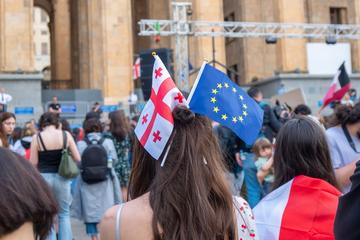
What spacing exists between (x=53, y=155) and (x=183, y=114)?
5.34 meters

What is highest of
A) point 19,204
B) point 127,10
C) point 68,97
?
point 127,10

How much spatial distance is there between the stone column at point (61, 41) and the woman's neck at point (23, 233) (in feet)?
121

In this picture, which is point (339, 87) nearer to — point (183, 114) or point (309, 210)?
point (309, 210)

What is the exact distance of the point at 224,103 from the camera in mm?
2865

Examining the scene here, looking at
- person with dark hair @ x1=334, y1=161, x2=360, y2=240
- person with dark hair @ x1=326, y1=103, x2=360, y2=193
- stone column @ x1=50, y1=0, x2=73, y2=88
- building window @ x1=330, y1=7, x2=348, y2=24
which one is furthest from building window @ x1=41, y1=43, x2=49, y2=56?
person with dark hair @ x1=334, y1=161, x2=360, y2=240

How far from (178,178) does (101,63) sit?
23.4 meters

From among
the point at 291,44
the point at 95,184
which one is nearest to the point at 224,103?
the point at 95,184

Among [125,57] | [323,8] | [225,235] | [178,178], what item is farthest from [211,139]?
[323,8]

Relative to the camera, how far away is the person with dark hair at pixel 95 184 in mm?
8148

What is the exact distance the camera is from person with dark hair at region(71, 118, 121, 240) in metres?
8.15

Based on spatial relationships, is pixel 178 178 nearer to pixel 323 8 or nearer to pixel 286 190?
pixel 286 190

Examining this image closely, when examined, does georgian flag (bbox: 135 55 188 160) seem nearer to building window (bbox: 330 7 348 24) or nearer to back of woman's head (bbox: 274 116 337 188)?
back of woman's head (bbox: 274 116 337 188)

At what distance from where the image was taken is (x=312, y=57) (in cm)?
2728

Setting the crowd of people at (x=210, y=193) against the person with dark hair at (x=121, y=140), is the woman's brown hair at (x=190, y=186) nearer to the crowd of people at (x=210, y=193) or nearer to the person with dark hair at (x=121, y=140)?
the crowd of people at (x=210, y=193)
